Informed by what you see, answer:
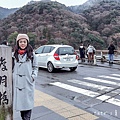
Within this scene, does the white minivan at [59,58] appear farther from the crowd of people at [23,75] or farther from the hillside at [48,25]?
the hillside at [48,25]

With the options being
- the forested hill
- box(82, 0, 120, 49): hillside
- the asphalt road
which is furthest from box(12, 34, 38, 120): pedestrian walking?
box(82, 0, 120, 49): hillside

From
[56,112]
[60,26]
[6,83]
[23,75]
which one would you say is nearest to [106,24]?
[60,26]

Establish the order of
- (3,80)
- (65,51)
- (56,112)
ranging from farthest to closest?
(65,51) < (56,112) < (3,80)

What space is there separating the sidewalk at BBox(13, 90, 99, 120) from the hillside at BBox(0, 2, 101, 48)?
28.7m

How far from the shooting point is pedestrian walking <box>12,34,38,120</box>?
11.9ft

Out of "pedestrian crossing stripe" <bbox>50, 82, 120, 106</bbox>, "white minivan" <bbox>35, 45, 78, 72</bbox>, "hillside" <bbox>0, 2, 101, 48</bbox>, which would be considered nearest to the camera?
"pedestrian crossing stripe" <bbox>50, 82, 120, 106</bbox>

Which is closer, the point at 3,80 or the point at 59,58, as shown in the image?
the point at 3,80

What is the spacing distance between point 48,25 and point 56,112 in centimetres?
3731

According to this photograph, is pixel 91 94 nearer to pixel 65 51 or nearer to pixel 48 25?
pixel 65 51

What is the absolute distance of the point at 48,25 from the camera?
4166cm

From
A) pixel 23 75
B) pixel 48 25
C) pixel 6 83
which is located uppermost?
pixel 48 25

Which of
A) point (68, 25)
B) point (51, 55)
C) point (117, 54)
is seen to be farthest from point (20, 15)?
point (51, 55)

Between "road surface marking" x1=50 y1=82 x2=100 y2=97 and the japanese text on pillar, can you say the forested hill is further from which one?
the japanese text on pillar

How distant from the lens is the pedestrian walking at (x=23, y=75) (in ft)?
11.9
